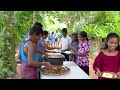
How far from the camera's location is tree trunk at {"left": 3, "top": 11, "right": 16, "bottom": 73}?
17.1 feet

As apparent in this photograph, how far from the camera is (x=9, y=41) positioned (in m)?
5.38

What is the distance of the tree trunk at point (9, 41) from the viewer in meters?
5.23

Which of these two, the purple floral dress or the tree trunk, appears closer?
the purple floral dress

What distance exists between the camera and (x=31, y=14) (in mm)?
6609

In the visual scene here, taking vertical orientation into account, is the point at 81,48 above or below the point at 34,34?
below

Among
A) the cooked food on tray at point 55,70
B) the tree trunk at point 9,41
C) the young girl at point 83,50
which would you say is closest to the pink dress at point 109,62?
the cooked food on tray at point 55,70

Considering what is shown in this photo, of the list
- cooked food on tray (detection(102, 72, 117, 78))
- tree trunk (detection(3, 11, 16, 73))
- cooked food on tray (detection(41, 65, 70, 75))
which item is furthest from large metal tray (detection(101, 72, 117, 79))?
tree trunk (detection(3, 11, 16, 73))

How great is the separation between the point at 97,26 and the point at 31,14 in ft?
11.7

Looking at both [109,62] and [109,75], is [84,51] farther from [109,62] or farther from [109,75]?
[109,75]

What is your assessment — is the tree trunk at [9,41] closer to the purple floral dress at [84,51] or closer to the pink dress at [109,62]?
the purple floral dress at [84,51]

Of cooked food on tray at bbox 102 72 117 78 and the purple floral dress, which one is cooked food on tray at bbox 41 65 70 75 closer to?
cooked food on tray at bbox 102 72 117 78
